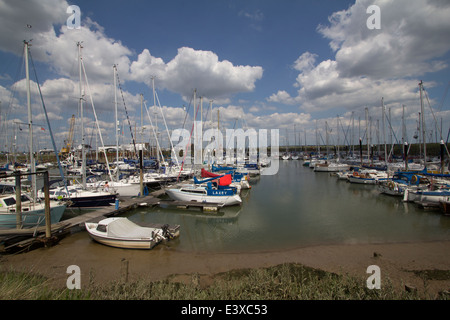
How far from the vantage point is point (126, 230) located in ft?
46.3

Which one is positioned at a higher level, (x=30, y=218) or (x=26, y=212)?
(x=26, y=212)

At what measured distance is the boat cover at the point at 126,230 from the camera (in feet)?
44.7

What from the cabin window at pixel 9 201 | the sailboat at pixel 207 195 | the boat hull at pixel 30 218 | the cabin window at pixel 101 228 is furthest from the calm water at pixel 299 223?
the cabin window at pixel 9 201

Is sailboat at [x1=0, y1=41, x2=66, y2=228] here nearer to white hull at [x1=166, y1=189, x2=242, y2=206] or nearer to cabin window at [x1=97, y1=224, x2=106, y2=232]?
cabin window at [x1=97, y1=224, x2=106, y2=232]

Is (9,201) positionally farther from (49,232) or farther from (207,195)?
(207,195)

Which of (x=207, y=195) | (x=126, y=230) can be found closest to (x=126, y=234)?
(x=126, y=230)

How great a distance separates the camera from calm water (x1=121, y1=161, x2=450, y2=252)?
15180mm

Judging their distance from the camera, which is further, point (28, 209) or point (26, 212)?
point (28, 209)

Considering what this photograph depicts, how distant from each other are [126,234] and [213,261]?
597 cm

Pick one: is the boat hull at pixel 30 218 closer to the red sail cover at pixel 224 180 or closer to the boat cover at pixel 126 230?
the boat cover at pixel 126 230

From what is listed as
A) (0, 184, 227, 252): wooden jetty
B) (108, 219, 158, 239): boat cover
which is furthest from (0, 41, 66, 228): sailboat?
(108, 219, 158, 239): boat cover

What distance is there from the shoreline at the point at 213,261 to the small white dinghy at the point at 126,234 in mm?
402
